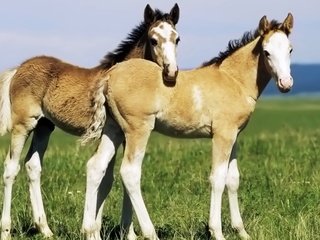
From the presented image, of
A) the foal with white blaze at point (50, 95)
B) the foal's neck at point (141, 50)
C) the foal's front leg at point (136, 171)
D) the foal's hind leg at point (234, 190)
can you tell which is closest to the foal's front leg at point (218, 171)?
the foal's hind leg at point (234, 190)

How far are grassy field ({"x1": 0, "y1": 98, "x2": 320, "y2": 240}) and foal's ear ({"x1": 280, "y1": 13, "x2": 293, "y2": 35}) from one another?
1804 mm

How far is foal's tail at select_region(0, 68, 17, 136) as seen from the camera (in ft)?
29.2

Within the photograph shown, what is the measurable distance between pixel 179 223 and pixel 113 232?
2.29ft

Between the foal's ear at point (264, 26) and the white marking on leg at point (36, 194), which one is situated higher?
the foal's ear at point (264, 26)

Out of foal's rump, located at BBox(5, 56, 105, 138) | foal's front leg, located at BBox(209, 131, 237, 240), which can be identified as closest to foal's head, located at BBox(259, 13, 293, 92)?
foal's front leg, located at BBox(209, 131, 237, 240)

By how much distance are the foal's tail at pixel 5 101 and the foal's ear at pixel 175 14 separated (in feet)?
6.14

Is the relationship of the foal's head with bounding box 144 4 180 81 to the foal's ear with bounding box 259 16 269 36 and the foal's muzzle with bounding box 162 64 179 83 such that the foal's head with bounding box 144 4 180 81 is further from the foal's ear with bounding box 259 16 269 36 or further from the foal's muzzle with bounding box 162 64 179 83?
the foal's ear with bounding box 259 16 269 36

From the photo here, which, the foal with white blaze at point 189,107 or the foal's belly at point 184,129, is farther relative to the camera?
the foal's belly at point 184,129

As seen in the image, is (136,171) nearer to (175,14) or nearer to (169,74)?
(169,74)

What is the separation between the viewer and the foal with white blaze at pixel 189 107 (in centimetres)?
739

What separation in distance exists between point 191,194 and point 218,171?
9.34 feet

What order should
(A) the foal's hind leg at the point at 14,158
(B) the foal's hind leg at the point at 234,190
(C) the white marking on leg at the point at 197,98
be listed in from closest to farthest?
(C) the white marking on leg at the point at 197,98 → (B) the foal's hind leg at the point at 234,190 → (A) the foal's hind leg at the point at 14,158

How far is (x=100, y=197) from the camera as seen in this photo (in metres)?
8.08

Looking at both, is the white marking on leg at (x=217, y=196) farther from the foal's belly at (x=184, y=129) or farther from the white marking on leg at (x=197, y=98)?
the white marking on leg at (x=197, y=98)
